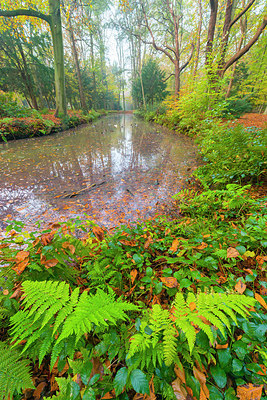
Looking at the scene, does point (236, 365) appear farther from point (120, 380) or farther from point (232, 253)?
point (232, 253)

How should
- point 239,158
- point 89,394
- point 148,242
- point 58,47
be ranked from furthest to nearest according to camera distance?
point 58,47 < point 239,158 < point 148,242 < point 89,394

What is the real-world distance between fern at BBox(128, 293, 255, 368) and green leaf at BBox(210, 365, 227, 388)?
0.34 feet

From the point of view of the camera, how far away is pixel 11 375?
2.49 ft

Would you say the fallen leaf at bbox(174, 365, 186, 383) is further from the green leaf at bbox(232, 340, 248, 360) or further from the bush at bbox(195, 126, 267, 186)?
the bush at bbox(195, 126, 267, 186)

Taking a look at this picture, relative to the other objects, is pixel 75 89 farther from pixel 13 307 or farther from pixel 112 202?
pixel 13 307

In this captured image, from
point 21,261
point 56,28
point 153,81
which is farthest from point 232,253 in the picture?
point 153,81

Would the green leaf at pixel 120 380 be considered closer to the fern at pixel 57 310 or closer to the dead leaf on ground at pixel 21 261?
the fern at pixel 57 310

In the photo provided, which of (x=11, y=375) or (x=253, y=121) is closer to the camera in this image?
(x=11, y=375)

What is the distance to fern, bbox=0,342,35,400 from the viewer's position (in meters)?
0.73

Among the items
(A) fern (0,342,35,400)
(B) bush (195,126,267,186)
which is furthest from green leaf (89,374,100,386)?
(B) bush (195,126,267,186)

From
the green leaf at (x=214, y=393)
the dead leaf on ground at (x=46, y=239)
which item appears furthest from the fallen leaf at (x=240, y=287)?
the dead leaf on ground at (x=46, y=239)

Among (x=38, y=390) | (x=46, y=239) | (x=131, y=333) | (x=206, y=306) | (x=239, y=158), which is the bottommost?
(x=38, y=390)

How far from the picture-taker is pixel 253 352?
851 mm

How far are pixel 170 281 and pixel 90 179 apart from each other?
3404mm
